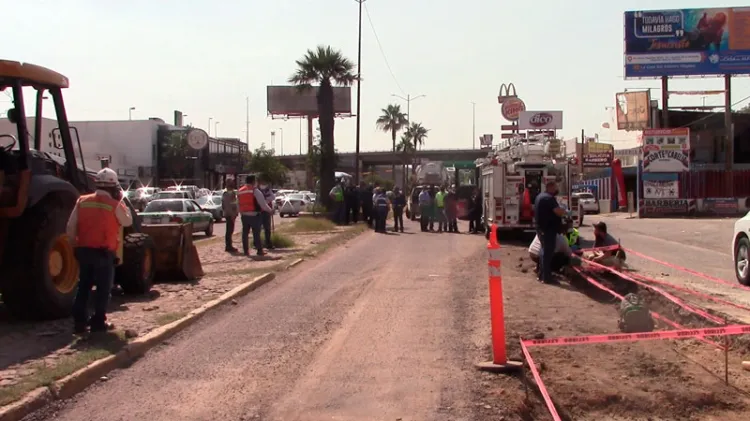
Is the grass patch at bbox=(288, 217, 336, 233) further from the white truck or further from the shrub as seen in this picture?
the white truck

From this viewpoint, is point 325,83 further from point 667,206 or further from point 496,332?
point 496,332

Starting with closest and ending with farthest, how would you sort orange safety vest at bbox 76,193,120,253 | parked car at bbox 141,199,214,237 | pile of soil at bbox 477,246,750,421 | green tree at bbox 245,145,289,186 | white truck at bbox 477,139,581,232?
1. pile of soil at bbox 477,246,750,421
2. orange safety vest at bbox 76,193,120,253
3. white truck at bbox 477,139,581,232
4. parked car at bbox 141,199,214,237
5. green tree at bbox 245,145,289,186

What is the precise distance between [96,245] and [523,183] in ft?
50.7

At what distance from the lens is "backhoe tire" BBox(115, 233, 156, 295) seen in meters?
10.2

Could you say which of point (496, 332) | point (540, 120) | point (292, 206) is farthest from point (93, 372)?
point (292, 206)

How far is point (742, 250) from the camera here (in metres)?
12.5

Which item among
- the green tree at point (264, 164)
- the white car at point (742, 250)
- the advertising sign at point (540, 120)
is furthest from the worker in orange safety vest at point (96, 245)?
the green tree at point (264, 164)

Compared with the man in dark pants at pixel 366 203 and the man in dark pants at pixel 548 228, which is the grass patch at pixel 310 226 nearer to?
the man in dark pants at pixel 366 203

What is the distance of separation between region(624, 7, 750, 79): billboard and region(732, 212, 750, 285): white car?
37.4m

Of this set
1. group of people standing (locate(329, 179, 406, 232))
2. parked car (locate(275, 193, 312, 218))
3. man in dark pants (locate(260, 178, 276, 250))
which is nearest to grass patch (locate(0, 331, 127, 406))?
man in dark pants (locate(260, 178, 276, 250))

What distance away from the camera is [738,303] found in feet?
32.6

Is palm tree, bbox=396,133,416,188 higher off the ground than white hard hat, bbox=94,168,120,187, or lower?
higher

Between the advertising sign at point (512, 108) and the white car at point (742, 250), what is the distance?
28.2m

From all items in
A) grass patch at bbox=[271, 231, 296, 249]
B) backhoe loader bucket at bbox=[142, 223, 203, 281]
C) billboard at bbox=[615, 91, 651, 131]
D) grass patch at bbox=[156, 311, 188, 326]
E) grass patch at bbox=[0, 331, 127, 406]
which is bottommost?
grass patch at bbox=[0, 331, 127, 406]
